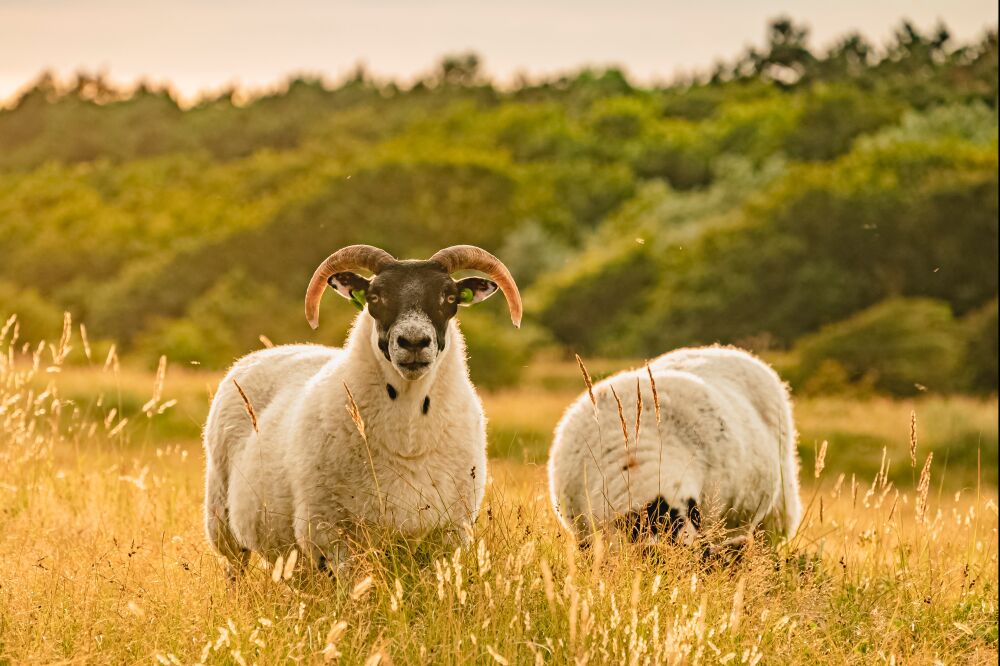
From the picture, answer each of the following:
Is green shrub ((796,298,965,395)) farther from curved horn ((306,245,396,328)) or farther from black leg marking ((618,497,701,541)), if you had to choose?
curved horn ((306,245,396,328))

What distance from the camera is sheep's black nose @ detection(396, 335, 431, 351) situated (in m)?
5.75

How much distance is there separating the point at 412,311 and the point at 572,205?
71043 mm

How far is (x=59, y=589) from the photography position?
5.22 metres

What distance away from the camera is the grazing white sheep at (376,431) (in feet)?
19.0

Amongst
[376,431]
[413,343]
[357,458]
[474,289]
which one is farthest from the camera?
[474,289]

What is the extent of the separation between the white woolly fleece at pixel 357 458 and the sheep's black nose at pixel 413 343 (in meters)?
0.38

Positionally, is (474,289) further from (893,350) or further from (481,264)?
(893,350)

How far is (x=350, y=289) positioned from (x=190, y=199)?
7839 cm

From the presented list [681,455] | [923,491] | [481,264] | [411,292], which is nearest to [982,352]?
[681,455]

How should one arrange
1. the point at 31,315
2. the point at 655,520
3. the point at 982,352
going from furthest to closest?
the point at 31,315, the point at 982,352, the point at 655,520

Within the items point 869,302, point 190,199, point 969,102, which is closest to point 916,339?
point 869,302

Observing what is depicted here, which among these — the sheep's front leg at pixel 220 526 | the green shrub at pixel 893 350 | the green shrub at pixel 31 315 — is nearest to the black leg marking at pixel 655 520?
the sheep's front leg at pixel 220 526

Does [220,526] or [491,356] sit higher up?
[220,526]

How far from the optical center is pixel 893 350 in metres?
38.6
